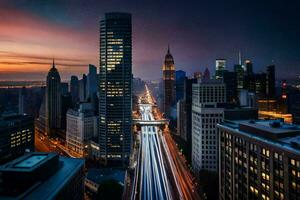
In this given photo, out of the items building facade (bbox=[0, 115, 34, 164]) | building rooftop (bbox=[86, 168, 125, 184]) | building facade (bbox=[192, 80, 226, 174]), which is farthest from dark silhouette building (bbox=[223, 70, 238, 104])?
building facade (bbox=[0, 115, 34, 164])

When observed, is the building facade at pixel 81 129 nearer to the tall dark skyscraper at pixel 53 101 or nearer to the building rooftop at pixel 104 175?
the building rooftop at pixel 104 175

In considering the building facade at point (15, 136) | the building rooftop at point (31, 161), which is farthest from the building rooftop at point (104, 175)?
the building facade at point (15, 136)

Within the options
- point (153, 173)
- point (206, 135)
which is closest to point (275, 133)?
point (206, 135)

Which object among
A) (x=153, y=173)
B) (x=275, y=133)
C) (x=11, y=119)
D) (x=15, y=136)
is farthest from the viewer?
(x=11, y=119)

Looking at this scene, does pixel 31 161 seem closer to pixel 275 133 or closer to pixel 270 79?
pixel 275 133

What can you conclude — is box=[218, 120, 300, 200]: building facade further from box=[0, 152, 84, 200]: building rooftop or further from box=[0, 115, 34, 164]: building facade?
box=[0, 115, 34, 164]: building facade

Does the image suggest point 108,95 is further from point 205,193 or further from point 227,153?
point 227,153
